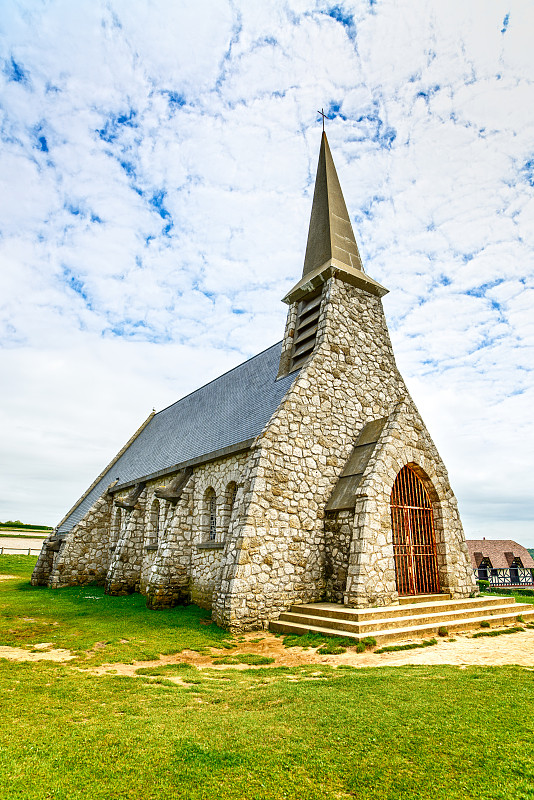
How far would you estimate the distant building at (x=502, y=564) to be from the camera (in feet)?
125

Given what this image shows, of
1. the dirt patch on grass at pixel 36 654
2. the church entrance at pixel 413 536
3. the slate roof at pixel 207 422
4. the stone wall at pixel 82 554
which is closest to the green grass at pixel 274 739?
the dirt patch on grass at pixel 36 654

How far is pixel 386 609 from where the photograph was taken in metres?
10.6

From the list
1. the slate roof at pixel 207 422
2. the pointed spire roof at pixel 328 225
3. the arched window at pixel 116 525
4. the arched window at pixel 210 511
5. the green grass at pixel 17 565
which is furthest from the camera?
the green grass at pixel 17 565

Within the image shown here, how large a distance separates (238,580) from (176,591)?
14.7ft

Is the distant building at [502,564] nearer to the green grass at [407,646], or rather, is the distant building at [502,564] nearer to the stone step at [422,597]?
the stone step at [422,597]

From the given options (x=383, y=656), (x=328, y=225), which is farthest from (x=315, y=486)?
(x=328, y=225)

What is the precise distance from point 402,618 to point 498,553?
34.7 m

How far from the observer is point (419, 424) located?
13.8 m

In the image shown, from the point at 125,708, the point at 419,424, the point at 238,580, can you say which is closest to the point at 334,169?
the point at 419,424

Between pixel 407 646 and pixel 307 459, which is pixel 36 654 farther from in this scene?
pixel 307 459

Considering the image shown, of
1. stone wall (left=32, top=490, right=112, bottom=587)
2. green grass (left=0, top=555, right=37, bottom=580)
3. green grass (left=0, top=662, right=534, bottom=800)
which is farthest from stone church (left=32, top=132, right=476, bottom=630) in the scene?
green grass (left=0, top=555, right=37, bottom=580)

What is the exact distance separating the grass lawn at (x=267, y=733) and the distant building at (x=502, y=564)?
35145 mm

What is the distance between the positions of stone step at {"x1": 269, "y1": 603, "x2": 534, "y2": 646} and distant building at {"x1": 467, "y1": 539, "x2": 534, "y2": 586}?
94.0 ft

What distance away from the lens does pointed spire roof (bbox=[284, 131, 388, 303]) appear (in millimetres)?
15941
